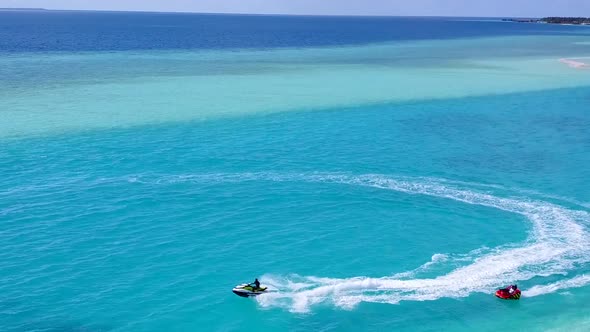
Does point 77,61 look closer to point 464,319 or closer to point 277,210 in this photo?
point 277,210

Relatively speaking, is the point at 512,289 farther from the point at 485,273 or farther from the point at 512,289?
the point at 485,273

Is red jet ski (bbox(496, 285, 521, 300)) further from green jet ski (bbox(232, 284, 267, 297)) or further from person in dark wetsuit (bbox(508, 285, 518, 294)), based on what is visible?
green jet ski (bbox(232, 284, 267, 297))

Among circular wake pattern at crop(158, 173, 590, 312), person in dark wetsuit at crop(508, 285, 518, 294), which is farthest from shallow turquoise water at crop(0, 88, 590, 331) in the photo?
person in dark wetsuit at crop(508, 285, 518, 294)

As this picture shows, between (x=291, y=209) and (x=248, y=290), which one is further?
(x=291, y=209)

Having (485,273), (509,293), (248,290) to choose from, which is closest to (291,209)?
(248,290)

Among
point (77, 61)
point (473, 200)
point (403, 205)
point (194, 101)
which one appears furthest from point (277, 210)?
point (77, 61)
